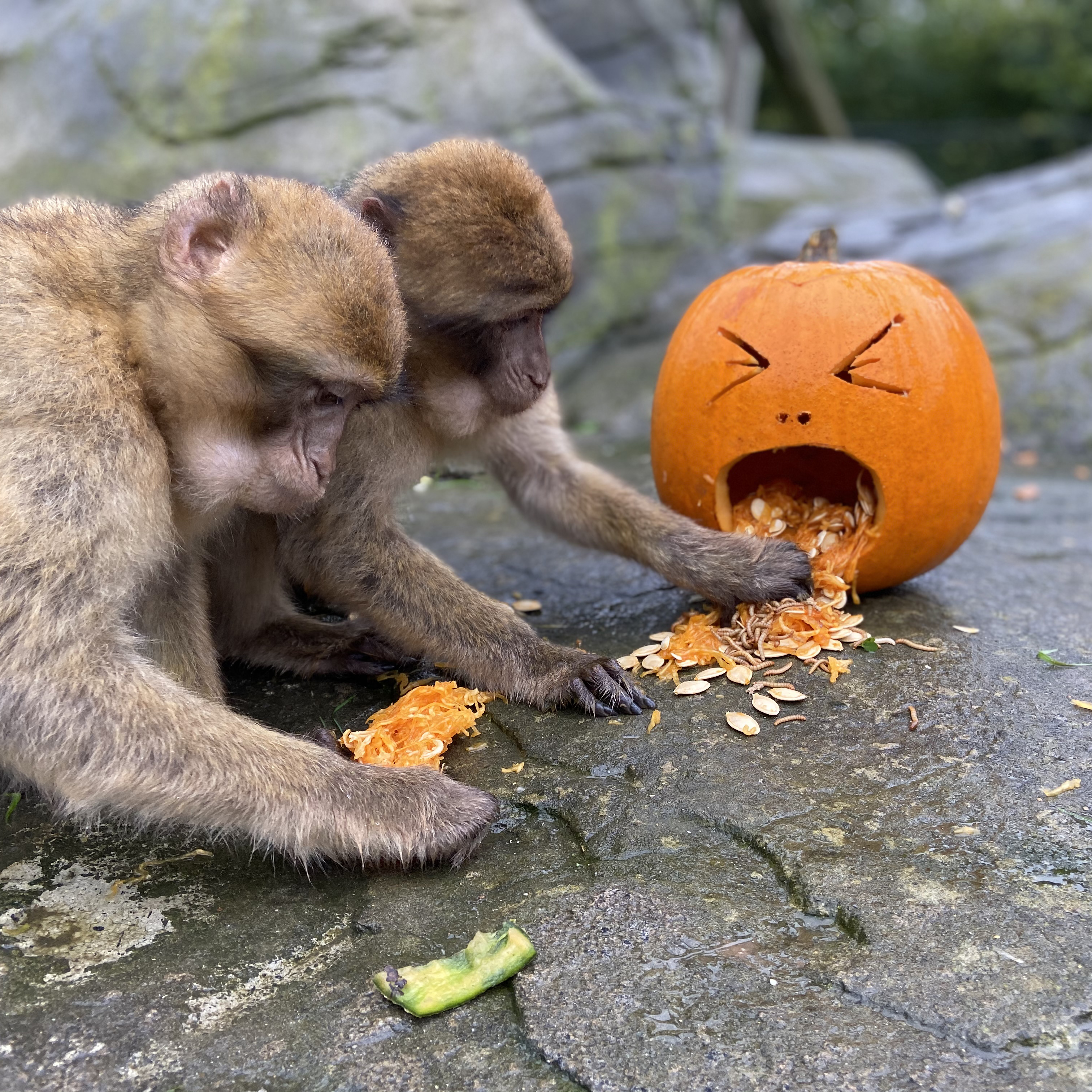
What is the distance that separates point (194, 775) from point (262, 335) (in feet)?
3.24

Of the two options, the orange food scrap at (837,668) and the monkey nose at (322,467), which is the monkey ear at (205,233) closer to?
the monkey nose at (322,467)

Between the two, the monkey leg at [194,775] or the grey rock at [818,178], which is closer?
the monkey leg at [194,775]

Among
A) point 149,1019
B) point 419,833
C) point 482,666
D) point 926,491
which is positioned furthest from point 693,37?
point 149,1019

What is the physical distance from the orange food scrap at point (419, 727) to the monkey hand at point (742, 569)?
774 millimetres

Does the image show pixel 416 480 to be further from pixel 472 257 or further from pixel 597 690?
pixel 597 690

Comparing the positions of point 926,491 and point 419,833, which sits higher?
point 926,491

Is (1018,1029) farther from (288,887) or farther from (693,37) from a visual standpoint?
(693,37)

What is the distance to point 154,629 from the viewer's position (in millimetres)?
3061

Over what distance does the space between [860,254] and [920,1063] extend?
839cm

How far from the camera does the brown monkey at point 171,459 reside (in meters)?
2.53

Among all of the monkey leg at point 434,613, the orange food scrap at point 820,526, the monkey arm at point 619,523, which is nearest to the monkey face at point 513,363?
the monkey arm at point 619,523

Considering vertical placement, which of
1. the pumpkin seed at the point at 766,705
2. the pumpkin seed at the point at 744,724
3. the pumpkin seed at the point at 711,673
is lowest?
the pumpkin seed at the point at 744,724

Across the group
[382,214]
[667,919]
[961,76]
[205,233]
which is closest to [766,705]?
[667,919]

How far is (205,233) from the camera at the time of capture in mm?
2633
